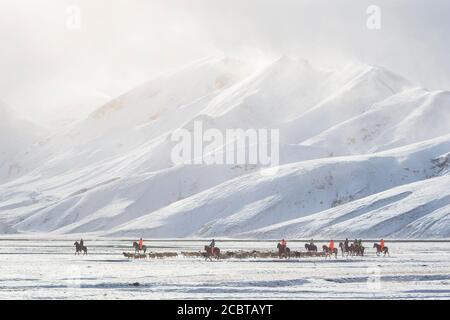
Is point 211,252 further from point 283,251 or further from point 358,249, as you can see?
point 358,249

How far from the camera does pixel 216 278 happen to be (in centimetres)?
6675

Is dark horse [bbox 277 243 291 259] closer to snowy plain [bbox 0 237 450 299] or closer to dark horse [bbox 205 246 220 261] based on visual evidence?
snowy plain [bbox 0 237 450 299]

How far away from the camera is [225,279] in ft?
216

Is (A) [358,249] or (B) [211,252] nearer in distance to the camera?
(B) [211,252]

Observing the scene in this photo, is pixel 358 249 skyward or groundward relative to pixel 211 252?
skyward

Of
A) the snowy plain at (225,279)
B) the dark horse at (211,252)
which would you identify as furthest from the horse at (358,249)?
the dark horse at (211,252)

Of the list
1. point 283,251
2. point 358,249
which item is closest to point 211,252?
point 283,251

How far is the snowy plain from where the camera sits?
54812 millimetres

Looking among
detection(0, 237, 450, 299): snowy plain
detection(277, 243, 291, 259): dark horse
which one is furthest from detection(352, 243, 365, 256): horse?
detection(0, 237, 450, 299): snowy plain
